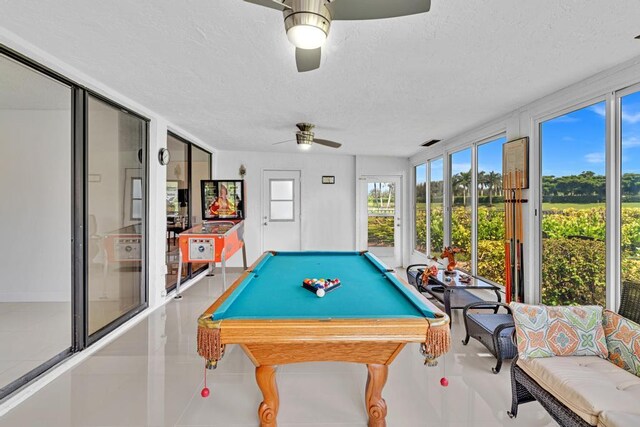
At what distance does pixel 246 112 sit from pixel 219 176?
9.65ft

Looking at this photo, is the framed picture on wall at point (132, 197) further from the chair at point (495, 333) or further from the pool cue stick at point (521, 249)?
the pool cue stick at point (521, 249)

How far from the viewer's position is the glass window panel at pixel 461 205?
15.4 ft

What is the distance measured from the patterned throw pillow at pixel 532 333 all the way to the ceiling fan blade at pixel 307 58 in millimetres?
2016

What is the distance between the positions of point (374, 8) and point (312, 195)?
5.36 metres

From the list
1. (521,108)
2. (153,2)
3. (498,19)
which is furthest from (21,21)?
(521,108)

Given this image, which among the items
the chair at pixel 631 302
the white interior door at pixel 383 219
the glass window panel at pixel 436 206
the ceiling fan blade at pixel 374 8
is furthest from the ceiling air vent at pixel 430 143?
the ceiling fan blade at pixel 374 8

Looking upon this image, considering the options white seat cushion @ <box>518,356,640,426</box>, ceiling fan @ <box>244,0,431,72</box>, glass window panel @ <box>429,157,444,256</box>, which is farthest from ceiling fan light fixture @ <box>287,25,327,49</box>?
glass window panel @ <box>429,157,444,256</box>

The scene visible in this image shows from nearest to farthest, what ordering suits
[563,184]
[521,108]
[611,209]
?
[611,209]
[563,184]
[521,108]

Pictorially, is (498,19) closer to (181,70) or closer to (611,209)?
(611,209)

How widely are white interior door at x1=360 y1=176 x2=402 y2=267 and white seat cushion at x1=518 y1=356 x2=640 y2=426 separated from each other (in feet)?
16.0

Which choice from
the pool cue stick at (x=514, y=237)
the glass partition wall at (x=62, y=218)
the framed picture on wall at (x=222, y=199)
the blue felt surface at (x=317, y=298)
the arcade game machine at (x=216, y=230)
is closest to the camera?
the blue felt surface at (x=317, y=298)

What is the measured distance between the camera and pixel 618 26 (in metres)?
1.83

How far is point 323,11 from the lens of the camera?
1330mm

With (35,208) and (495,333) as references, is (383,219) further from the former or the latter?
(35,208)
